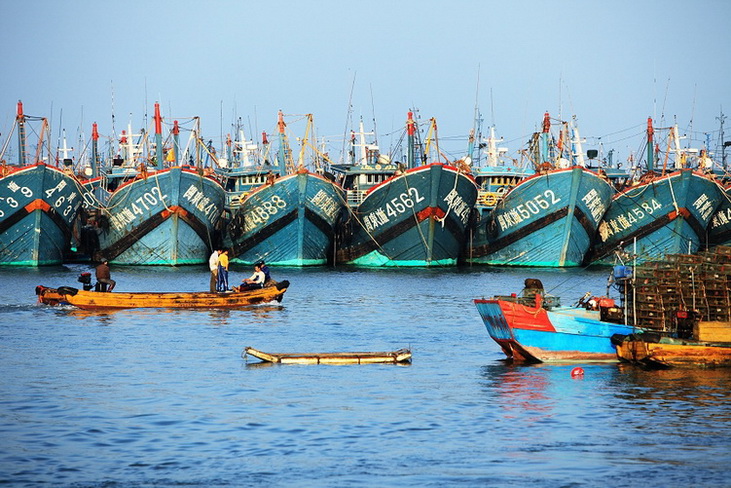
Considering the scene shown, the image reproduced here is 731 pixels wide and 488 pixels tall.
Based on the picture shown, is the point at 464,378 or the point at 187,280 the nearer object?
the point at 464,378

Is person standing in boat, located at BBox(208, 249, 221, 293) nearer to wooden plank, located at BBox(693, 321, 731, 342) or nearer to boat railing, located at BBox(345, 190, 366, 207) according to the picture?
wooden plank, located at BBox(693, 321, 731, 342)

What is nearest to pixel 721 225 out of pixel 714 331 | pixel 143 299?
pixel 143 299

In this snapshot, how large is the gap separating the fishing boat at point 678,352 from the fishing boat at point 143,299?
15360 millimetres

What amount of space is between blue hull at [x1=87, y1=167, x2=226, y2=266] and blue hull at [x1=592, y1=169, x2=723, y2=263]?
21.9 m

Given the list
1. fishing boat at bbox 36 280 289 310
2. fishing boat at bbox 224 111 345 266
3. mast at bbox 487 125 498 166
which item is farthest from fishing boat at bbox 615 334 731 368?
mast at bbox 487 125 498 166

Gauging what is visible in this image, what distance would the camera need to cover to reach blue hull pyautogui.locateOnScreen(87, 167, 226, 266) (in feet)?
196

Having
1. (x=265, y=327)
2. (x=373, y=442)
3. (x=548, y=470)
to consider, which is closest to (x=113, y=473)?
(x=373, y=442)

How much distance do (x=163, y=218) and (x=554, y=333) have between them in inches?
1562

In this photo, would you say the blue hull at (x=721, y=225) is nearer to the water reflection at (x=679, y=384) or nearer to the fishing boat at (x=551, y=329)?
the fishing boat at (x=551, y=329)

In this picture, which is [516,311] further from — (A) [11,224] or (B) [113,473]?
(A) [11,224]

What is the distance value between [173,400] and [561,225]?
4179 centimetres

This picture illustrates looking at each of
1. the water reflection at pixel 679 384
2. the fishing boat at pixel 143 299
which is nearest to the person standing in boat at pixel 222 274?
the fishing boat at pixel 143 299

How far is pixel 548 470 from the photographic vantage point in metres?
15.6

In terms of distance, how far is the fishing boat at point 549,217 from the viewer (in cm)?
5881
